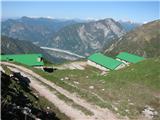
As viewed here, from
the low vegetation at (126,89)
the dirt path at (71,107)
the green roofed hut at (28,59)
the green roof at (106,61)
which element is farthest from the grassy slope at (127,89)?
the green roof at (106,61)

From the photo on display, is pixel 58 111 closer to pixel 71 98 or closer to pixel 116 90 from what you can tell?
pixel 71 98

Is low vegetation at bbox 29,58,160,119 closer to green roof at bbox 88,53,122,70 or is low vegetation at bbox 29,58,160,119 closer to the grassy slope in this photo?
the grassy slope

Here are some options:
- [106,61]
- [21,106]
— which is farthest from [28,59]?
[21,106]

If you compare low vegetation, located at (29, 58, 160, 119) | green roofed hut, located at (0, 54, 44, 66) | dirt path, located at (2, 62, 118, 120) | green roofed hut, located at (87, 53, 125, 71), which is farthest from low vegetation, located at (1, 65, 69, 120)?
green roofed hut, located at (87, 53, 125, 71)

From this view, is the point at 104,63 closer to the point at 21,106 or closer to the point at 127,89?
the point at 127,89

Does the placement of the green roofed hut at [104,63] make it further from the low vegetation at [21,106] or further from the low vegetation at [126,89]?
the low vegetation at [21,106]

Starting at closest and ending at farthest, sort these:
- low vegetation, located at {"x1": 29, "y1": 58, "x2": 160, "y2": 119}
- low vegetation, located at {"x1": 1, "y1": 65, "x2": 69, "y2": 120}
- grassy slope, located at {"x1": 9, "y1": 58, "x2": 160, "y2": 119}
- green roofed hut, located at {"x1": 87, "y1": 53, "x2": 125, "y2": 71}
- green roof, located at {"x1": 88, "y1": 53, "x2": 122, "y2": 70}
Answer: low vegetation, located at {"x1": 1, "y1": 65, "x2": 69, "y2": 120}
low vegetation, located at {"x1": 29, "y1": 58, "x2": 160, "y2": 119}
grassy slope, located at {"x1": 9, "y1": 58, "x2": 160, "y2": 119}
green roofed hut, located at {"x1": 87, "y1": 53, "x2": 125, "y2": 71}
green roof, located at {"x1": 88, "y1": 53, "x2": 122, "y2": 70}
